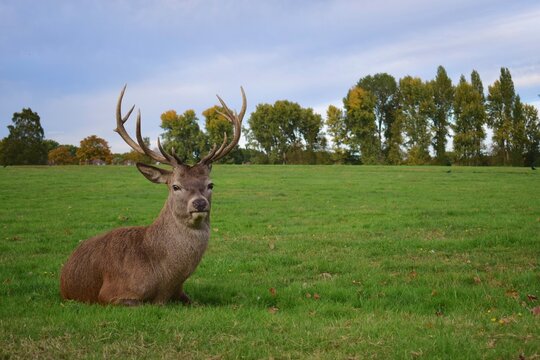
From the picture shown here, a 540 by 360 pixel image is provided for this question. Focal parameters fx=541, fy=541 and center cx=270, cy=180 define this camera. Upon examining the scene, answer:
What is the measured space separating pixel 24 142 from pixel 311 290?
2750 inches

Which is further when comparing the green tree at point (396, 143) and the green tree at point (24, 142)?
the green tree at point (396, 143)

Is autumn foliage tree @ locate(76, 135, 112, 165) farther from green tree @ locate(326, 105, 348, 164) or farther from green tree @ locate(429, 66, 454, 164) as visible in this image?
green tree @ locate(429, 66, 454, 164)

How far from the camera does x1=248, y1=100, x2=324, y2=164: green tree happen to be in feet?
304

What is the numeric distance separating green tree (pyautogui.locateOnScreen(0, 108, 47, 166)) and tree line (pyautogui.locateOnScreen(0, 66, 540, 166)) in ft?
0.39

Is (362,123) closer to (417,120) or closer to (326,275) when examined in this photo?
(417,120)

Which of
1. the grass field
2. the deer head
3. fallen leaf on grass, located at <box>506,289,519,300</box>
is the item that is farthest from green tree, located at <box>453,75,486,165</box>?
the deer head

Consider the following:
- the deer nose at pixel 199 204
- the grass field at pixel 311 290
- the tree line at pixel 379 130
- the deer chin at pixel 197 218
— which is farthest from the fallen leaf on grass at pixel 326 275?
the tree line at pixel 379 130

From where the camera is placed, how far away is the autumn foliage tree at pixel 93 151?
88688mm

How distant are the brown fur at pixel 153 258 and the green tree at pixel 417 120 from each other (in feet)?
244

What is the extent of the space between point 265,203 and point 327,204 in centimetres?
256

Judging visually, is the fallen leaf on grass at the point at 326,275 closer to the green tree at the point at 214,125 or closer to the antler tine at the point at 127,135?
the antler tine at the point at 127,135

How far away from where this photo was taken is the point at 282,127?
93.8m

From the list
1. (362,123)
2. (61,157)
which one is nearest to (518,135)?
(362,123)

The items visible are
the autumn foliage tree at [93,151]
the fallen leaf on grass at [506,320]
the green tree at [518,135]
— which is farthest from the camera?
the autumn foliage tree at [93,151]
